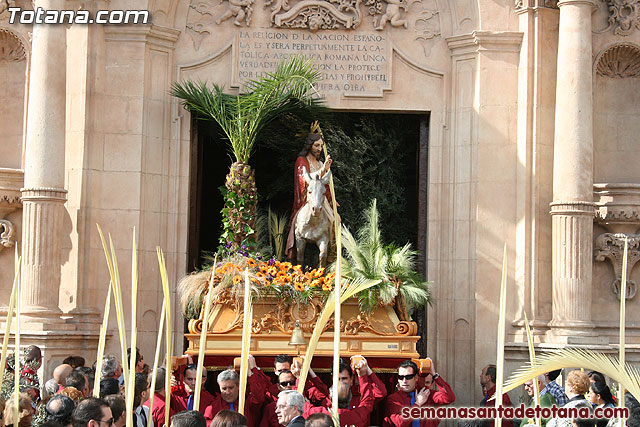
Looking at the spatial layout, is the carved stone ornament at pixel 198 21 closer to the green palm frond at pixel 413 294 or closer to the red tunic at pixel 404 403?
the green palm frond at pixel 413 294

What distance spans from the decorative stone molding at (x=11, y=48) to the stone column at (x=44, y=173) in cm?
111

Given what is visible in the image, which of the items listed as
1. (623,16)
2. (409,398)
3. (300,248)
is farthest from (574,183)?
(409,398)

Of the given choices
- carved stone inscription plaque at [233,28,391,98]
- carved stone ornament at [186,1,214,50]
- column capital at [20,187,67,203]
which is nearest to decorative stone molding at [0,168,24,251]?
column capital at [20,187,67,203]

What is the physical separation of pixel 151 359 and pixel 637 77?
831 centimetres

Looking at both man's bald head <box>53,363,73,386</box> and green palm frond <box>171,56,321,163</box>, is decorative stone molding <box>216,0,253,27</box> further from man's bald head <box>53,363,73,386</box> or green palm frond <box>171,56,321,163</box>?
man's bald head <box>53,363,73,386</box>

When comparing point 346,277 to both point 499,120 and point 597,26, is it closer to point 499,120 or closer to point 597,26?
point 499,120

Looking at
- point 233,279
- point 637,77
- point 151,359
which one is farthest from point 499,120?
point 151,359

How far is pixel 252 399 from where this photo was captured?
34.5 ft

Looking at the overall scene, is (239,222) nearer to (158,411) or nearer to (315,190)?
(315,190)

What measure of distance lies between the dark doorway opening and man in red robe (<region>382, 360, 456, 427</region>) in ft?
18.6

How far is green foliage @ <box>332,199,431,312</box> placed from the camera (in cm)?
1425

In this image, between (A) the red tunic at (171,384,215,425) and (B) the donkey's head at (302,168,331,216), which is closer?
(A) the red tunic at (171,384,215,425)

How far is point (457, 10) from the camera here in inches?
655

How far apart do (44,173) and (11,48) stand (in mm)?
2574
